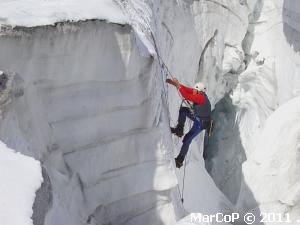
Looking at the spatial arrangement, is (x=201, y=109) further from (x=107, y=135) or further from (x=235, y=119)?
(x=235, y=119)

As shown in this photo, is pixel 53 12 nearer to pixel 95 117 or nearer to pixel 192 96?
pixel 95 117

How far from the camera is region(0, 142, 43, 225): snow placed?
2480mm

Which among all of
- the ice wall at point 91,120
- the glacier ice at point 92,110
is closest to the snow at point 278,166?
the glacier ice at point 92,110

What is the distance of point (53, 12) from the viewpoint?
164 inches

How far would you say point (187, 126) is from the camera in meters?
8.77

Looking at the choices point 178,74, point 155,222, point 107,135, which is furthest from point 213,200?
point 107,135

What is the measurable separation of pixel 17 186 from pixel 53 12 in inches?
74.6

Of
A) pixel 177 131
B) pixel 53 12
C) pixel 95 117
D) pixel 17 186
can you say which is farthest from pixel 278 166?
pixel 17 186

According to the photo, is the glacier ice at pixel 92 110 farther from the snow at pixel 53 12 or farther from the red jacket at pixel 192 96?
the red jacket at pixel 192 96

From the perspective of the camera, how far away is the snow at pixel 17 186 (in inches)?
97.7

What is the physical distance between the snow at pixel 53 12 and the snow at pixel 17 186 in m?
1.22

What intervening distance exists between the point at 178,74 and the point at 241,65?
272 centimetres

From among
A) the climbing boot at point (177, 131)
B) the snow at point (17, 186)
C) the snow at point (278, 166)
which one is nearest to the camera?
the snow at point (17, 186)

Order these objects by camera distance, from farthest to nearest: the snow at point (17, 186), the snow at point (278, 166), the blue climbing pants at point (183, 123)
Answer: the snow at point (278, 166) < the blue climbing pants at point (183, 123) < the snow at point (17, 186)
